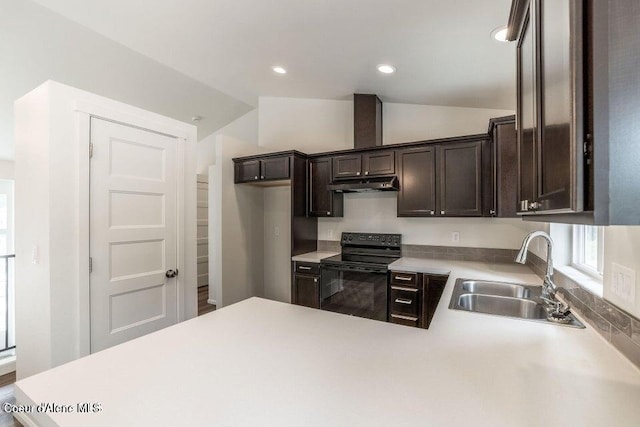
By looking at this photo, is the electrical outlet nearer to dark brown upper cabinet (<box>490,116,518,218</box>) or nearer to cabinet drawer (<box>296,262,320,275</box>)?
dark brown upper cabinet (<box>490,116,518,218</box>)

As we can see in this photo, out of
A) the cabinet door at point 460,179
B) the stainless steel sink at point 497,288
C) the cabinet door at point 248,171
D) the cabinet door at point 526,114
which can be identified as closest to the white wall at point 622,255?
the cabinet door at point 526,114

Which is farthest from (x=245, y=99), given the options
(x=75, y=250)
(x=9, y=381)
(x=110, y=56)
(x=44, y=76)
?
(x=9, y=381)

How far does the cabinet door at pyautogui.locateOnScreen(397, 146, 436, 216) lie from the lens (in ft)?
9.96

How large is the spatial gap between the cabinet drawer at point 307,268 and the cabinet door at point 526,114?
2.37 m

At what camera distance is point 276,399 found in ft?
2.44

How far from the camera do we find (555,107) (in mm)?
691

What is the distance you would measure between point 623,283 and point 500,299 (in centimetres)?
100

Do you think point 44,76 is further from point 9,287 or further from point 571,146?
point 571,146

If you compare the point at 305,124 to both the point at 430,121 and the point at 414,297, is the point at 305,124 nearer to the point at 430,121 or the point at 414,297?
the point at 430,121

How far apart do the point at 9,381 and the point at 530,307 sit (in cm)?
405

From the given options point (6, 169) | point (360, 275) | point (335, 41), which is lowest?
point (360, 275)

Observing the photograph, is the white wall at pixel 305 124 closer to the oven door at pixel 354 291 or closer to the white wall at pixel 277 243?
the white wall at pixel 277 243

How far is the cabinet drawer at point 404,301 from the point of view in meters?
2.68

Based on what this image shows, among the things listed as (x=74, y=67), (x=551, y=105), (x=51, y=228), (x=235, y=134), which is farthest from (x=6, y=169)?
(x=551, y=105)
